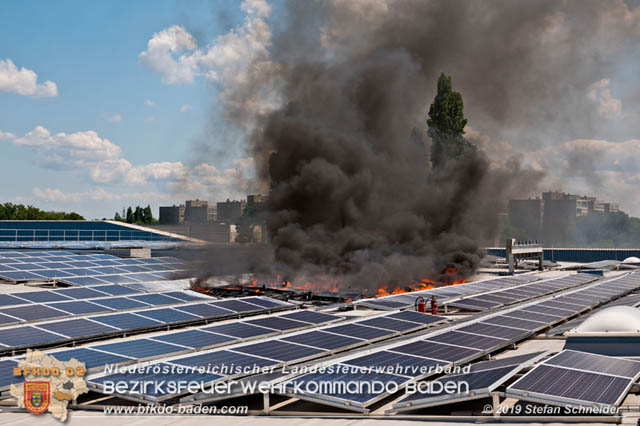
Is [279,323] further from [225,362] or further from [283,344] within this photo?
[225,362]

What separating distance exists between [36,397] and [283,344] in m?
6.26

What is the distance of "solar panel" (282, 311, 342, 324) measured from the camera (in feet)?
70.6

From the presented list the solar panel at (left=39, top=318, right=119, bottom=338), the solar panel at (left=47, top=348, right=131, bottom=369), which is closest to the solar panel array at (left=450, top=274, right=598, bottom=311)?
the solar panel at (left=39, top=318, right=119, bottom=338)

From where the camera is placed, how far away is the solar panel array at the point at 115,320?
1802cm

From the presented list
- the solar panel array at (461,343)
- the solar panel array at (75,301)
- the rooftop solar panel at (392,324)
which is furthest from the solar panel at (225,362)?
the solar panel array at (75,301)

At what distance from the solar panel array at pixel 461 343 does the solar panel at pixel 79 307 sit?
12517 millimetres

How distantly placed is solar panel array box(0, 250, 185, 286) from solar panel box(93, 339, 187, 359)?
1946 cm

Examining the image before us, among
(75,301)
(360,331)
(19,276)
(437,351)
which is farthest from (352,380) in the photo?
(19,276)

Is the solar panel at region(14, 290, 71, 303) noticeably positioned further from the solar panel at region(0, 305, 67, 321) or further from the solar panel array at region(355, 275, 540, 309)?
the solar panel array at region(355, 275, 540, 309)

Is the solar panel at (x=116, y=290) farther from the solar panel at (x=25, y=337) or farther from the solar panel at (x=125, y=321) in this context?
the solar panel at (x=25, y=337)

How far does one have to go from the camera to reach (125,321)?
21188 mm

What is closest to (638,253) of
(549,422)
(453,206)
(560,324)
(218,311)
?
(453,206)

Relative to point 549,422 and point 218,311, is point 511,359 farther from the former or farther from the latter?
point 218,311

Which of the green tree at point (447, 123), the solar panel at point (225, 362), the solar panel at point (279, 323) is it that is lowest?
the solar panel at point (279, 323)
